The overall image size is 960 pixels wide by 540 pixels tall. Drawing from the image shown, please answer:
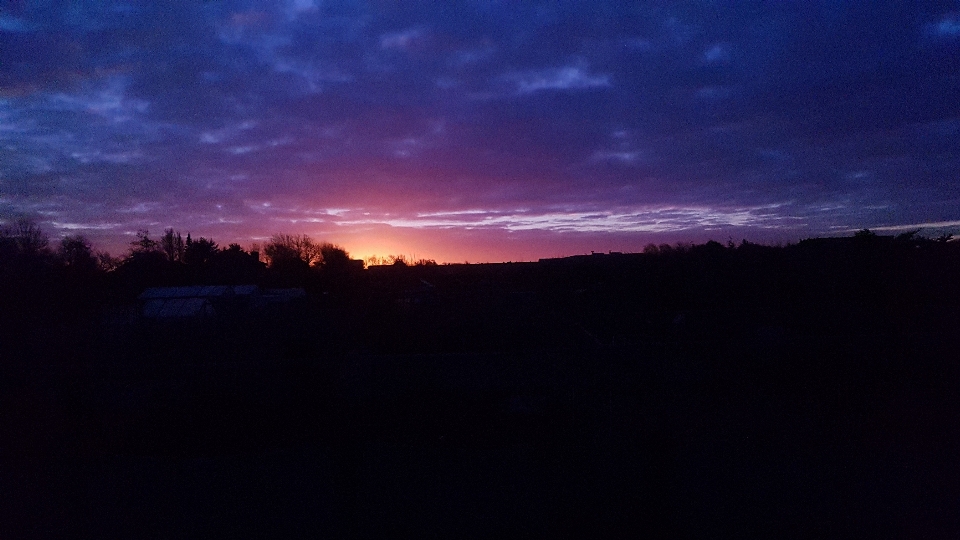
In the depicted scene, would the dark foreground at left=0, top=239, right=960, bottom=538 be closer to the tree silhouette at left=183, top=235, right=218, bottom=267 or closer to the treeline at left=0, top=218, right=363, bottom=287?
the treeline at left=0, top=218, right=363, bottom=287

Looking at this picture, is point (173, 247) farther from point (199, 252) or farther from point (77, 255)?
point (77, 255)

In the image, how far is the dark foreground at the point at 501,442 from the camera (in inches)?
131

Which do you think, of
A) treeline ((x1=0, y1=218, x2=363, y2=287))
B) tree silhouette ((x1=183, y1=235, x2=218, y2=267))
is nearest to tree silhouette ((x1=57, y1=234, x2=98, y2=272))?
treeline ((x1=0, y1=218, x2=363, y2=287))

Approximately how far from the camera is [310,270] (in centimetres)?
3089

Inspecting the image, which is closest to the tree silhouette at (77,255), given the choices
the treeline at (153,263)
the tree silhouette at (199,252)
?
the treeline at (153,263)

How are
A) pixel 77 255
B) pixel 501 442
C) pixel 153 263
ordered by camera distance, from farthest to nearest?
pixel 153 263, pixel 77 255, pixel 501 442

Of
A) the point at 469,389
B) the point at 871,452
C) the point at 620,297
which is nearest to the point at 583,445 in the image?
the point at 469,389

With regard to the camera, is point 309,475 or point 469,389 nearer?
point 469,389

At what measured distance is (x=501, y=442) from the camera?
3910 mm

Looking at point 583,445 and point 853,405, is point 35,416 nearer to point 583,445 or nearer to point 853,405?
point 583,445

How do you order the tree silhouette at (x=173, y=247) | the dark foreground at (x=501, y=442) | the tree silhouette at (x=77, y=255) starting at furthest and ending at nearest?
the tree silhouette at (x=173, y=247)
the tree silhouette at (x=77, y=255)
the dark foreground at (x=501, y=442)

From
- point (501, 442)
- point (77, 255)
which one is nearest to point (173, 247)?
point (77, 255)

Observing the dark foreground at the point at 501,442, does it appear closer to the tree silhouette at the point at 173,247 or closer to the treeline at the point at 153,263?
the treeline at the point at 153,263

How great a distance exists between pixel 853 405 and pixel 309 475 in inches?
155
